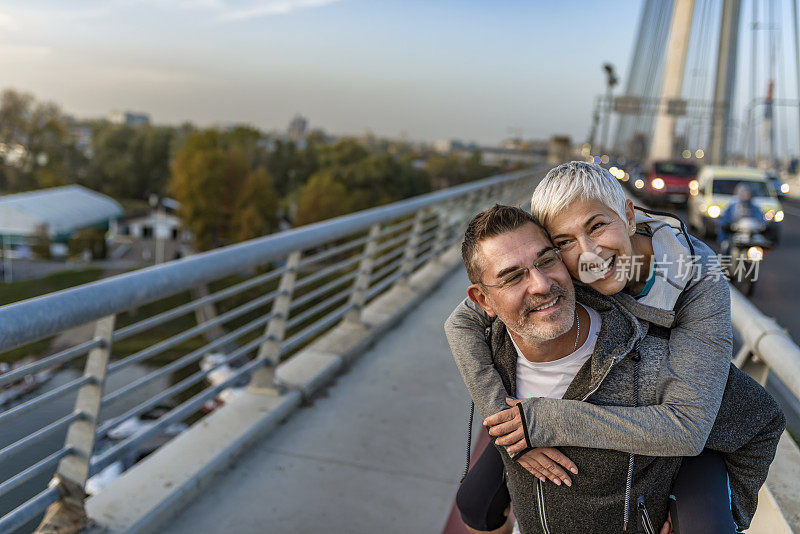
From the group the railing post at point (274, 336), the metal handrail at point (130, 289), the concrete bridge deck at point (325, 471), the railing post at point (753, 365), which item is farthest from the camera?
the railing post at point (274, 336)

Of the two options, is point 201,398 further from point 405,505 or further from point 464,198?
point 464,198

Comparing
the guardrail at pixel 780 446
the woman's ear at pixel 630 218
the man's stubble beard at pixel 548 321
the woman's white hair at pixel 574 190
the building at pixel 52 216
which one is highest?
the woman's white hair at pixel 574 190

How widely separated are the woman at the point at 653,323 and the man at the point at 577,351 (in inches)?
1.9

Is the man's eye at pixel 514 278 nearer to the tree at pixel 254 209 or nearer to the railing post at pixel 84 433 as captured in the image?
the railing post at pixel 84 433

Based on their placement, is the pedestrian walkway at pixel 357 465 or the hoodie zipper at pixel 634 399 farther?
the pedestrian walkway at pixel 357 465

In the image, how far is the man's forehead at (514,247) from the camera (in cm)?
177

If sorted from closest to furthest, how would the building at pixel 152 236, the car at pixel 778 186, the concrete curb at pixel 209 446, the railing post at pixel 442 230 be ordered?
the concrete curb at pixel 209 446, the railing post at pixel 442 230, the car at pixel 778 186, the building at pixel 152 236

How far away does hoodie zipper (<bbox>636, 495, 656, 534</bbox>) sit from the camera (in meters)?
1.81

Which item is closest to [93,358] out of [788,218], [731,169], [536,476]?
[536,476]

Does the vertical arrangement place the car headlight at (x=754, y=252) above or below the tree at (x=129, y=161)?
above

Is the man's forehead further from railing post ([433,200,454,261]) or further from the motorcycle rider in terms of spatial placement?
the motorcycle rider

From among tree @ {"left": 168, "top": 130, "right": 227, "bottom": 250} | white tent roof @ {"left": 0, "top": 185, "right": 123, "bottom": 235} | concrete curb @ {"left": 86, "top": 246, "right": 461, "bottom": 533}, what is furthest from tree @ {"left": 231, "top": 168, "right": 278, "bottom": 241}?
concrete curb @ {"left": 86, "top": 246, "right": 461, "bottom": 533}

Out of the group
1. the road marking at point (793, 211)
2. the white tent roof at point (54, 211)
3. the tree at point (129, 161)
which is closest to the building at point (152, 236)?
the white tent roof at point (54, 211)

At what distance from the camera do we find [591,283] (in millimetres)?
1823
